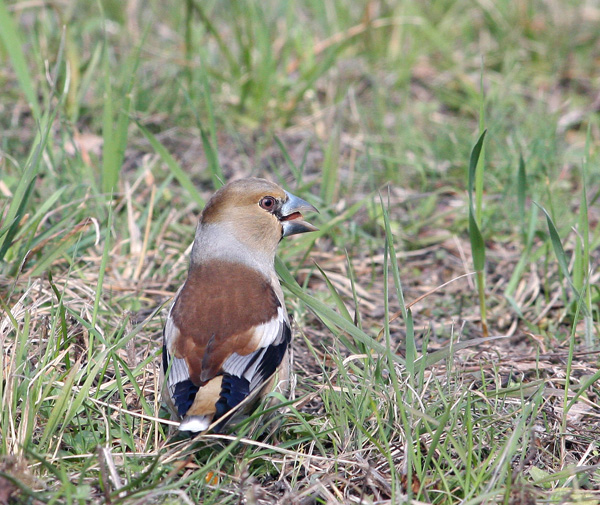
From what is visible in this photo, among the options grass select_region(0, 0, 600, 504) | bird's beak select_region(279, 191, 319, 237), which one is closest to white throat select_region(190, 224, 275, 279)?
grass select_region(0, 0, 600, 504)

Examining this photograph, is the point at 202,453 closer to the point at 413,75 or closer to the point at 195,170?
the point at 195,170

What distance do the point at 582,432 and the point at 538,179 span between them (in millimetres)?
2409

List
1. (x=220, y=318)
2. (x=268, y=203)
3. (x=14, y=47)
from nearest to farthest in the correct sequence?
(x=220, y=318), (x=268, y=203), (x=14, y=47)

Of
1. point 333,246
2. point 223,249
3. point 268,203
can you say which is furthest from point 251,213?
point 333,246

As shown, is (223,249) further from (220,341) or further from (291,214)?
(220,341)

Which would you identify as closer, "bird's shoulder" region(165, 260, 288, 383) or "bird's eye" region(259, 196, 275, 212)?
"bird's shoulder" region(165, 260, 288, 383)

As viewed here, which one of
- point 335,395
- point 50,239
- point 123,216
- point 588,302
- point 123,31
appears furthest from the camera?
point 123,31

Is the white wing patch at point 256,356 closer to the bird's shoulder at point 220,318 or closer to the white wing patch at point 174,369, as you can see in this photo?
the bird's shoulder at point 220,318

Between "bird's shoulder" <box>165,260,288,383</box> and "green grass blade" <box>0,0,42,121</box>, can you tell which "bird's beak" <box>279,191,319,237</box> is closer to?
"bird's shoulder" <box>165,260,288,383</box>

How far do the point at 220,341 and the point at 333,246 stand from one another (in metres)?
1.88

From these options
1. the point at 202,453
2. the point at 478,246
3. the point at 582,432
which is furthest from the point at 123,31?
the point at 582,432

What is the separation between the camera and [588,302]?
353 centimetres

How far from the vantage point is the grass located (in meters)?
2.78

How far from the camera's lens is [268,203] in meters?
3.74
